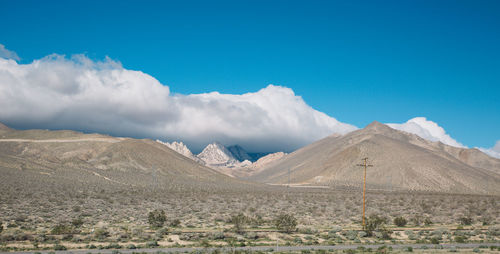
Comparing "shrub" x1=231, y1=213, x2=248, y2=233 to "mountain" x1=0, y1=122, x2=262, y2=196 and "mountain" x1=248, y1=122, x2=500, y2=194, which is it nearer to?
"mountain" x1=0, y1=122, x2=262, y2=196

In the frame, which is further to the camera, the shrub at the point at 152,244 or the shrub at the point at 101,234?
the shrub at the point at 101,234

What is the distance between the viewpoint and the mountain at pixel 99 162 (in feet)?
347

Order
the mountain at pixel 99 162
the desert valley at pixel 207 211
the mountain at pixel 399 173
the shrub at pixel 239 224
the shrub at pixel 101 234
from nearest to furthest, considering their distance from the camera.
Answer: the shrub at pixel 101 234
the desert valley at pixel 207 211
the shrub at pixel 239 224
the mountain at pixel 99 162
the mountain at pixel 399 173

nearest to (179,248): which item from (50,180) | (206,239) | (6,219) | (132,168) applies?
(206,239)

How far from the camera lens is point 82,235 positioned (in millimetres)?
29984

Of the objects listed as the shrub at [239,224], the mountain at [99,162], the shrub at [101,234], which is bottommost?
the shrub at [101,234]

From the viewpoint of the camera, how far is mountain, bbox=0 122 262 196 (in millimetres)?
105750

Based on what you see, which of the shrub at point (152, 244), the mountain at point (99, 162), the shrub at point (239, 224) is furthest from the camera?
the mountain at point (99, 162)

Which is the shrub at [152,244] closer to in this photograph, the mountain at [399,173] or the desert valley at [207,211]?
the desert valley at [207,211]

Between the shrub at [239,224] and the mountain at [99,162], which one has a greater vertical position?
the mountain at [99,162]

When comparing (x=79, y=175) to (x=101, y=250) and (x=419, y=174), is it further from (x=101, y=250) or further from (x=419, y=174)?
(x=419, y=174)

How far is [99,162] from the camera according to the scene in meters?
142

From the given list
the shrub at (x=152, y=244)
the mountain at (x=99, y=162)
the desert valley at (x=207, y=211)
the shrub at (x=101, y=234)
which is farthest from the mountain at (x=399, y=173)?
the shrub at (x=152, y=244)

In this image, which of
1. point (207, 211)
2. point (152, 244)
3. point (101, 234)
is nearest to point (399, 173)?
point (207, 211)
